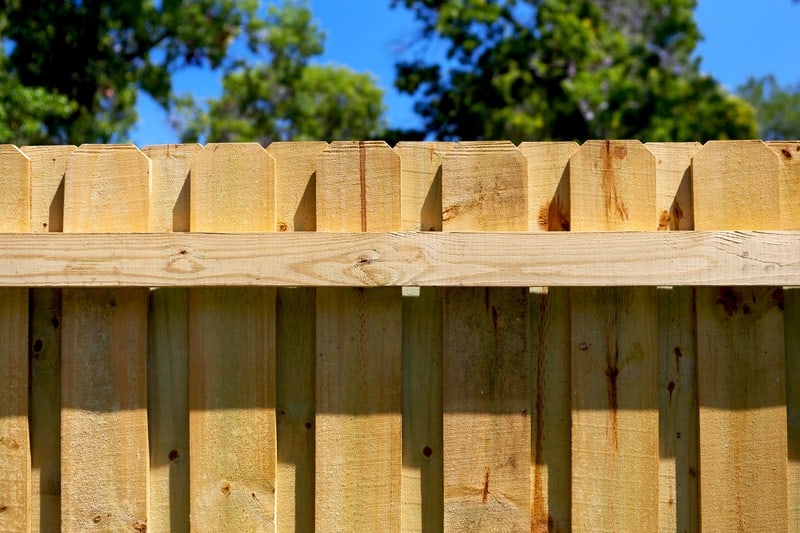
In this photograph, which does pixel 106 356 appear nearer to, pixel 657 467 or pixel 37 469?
pixel 37 469

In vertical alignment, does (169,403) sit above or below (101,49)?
below

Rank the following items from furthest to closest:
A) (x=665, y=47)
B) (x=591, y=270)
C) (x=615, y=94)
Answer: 1. (x=665, y=47)
2. (x=615, y=94)
3. (x=591, y=270)

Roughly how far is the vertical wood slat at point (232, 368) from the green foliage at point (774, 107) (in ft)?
150

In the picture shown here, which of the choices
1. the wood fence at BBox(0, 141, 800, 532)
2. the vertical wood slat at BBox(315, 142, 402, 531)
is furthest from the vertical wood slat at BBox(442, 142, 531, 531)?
the vertical wood slat at BBox(315, 142, 402, 531)

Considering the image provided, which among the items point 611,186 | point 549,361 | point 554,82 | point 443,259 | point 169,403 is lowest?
point 169,403

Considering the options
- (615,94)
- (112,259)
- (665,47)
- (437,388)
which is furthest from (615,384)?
(665,47)

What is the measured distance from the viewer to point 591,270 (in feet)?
5.70

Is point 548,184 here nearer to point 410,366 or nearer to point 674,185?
point 674,185

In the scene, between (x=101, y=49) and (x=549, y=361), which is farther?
(x=101, y=49)

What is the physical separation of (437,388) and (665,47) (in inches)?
625

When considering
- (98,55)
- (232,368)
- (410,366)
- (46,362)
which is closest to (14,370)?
(46,362)

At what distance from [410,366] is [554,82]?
1277cm

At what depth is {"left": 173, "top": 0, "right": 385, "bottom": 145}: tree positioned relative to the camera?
76.6 ft

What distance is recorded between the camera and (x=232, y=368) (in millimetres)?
1847
